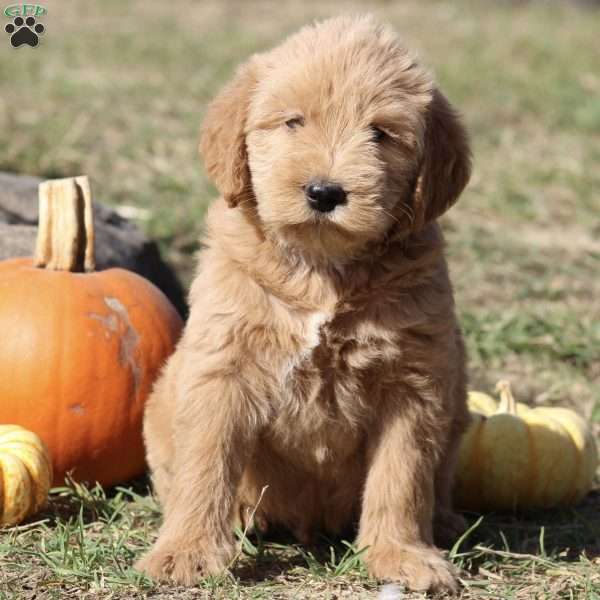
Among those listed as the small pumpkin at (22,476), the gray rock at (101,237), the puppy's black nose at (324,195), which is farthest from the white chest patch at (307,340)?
the gray rock at (101,237)

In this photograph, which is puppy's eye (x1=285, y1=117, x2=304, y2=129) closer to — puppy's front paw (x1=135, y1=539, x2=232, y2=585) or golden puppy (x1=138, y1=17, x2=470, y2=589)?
golden puppy (x1=138, y1=17, x2=470, y2=589)

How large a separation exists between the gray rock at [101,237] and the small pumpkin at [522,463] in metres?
1.99

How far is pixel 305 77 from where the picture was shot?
361 cm

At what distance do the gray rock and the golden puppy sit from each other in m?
1.70

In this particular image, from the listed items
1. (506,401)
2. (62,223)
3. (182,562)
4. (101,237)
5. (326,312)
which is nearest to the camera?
(182,562)

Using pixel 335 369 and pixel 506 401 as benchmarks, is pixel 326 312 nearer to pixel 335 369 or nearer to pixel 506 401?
pixel 335 369

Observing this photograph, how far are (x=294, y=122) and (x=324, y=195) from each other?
0.34 metres

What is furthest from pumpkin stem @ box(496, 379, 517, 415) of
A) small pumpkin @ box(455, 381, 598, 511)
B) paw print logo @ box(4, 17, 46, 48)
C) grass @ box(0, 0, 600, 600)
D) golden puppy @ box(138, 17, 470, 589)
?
paw print logo @ box(4, 17, 46, 48)

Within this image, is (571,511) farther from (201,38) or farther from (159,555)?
(201,38)

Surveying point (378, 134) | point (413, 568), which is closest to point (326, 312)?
point (378, 134)

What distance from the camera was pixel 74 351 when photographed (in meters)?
4.56

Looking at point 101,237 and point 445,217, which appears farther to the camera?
point 445,217

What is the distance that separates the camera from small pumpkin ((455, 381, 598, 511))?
185 inches

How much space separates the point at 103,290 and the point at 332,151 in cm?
165
